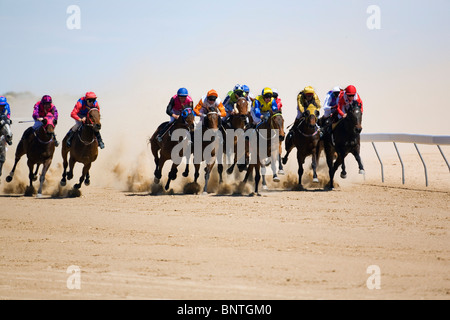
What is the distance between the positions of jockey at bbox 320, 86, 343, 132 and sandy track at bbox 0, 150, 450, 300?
252 centimetres

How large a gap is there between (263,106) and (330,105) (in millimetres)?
2254

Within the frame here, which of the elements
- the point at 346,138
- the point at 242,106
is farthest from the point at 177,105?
the point at 346,138

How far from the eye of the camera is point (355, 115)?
18.2m

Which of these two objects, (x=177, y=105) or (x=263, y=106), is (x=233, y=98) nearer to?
(x=263, y=106)

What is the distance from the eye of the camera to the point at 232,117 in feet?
58.1

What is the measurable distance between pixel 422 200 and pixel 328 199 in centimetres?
192

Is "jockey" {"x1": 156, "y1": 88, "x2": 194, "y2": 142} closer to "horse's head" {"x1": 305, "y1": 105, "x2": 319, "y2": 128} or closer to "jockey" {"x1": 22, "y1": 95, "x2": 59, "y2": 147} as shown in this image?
"jockey" {"x1": 22, "y1": 95, "x2": 59, "y2": 147}

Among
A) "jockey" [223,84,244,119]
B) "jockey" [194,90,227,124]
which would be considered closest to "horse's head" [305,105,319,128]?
"jockey" [223,84,244,119]

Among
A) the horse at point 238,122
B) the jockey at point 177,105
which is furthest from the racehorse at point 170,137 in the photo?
the horse at point 238,122

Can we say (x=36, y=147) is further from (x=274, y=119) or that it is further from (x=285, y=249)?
(x=285, y=249)

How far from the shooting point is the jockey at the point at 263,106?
18.0 metres

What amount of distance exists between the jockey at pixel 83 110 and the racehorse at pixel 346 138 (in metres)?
5.44

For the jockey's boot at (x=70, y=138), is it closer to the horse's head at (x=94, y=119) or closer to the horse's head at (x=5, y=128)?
the horse's head at (x=94, y=119)
